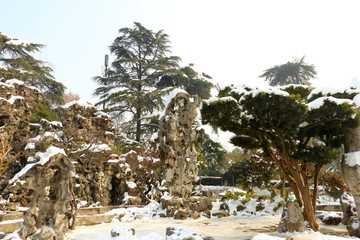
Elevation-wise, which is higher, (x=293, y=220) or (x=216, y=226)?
(x=293, y=220)

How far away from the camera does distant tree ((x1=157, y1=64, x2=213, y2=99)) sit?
73.6ft

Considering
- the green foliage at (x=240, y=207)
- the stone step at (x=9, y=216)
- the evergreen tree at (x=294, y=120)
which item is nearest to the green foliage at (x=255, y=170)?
the green foliage at (x=240, y=207)

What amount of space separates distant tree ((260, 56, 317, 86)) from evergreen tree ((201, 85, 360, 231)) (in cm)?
2036

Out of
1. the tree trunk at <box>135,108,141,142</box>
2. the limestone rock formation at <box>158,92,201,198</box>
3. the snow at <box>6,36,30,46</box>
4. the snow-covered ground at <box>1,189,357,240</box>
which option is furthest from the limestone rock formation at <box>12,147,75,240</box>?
the snow at <box>6,36,30,46</box>

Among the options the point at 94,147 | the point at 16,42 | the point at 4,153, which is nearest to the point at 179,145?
the point at 94,147

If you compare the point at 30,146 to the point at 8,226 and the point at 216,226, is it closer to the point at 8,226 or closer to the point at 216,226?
the point at 8,226

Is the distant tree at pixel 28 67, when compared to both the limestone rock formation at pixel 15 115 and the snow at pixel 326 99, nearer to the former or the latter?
the limestone rock formation at pixel 15 115

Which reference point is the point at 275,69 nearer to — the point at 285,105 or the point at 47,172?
the point at 285,105

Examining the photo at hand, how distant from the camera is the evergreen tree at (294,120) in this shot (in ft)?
22.8

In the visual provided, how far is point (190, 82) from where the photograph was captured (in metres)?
22.7

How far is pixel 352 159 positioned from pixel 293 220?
224 centimetres

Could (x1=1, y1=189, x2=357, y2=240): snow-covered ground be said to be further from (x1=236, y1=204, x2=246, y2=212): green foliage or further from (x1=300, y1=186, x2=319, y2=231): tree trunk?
(x1=300, y1=186, x2=319, y2=231): tree trunk

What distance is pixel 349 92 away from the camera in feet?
26.0

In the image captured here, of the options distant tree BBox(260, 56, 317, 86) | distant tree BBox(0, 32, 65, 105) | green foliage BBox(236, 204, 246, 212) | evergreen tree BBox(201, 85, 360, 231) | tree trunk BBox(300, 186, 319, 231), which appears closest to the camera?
evergreen tree BBox(201, 85, 360, 231)
